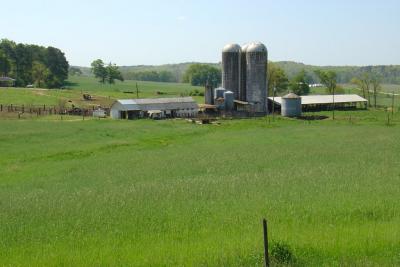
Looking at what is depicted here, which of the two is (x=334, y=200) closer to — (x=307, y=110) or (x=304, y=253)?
(x=304, y=253)

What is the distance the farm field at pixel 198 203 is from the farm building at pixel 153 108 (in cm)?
2796

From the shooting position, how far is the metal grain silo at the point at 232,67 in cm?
8150

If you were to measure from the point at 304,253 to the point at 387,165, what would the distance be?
1626 centimetres

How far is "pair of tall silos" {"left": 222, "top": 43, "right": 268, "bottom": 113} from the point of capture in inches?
3105

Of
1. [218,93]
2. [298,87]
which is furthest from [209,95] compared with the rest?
[298,87]

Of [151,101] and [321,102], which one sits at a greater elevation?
[151,101]

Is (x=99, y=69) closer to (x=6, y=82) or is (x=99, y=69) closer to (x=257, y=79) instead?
(x=6, y=82)

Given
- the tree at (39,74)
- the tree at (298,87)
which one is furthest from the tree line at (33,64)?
the tree at (298,87)

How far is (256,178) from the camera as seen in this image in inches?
964

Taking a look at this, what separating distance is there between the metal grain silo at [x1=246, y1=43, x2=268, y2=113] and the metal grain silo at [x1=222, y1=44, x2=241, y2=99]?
2.78 m

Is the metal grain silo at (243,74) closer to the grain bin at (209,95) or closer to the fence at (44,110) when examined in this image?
the grain bin at (209,95)

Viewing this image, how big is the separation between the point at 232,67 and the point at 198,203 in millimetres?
63787

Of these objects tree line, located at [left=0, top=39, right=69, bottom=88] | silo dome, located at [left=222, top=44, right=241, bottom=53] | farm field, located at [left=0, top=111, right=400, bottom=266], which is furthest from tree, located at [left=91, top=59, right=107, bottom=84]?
farm field, located at [left=0, top=111, right=400, bottom=266]

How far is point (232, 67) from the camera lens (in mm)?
81812
